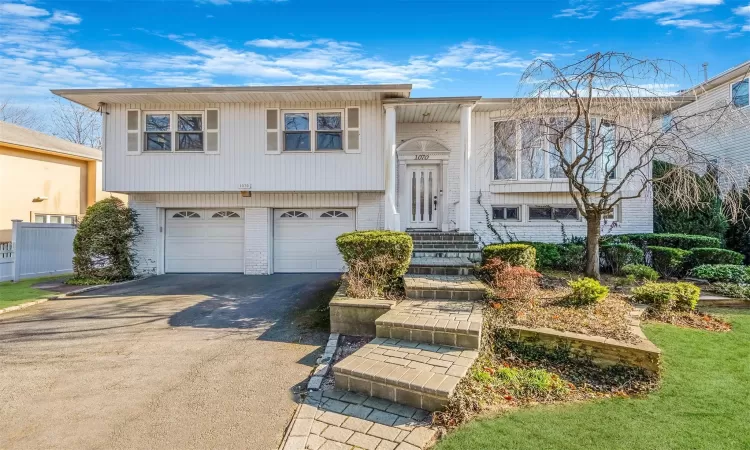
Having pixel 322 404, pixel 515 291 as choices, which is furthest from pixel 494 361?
pixel 322 404

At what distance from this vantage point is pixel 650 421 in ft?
9.95

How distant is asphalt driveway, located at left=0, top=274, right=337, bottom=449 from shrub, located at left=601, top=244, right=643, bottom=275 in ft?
Result: 23.7

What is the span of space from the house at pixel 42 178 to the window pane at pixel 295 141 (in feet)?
32.1

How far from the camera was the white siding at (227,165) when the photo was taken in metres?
10.5

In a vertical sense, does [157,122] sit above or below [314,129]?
above

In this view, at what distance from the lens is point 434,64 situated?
10039 millimetres

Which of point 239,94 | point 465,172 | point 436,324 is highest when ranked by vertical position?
point 239,94

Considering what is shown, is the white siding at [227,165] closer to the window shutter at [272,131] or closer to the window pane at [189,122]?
the window shutter at [272,131]

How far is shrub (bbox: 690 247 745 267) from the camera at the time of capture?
7953mm

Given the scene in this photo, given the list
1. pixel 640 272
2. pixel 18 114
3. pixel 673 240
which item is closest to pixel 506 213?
pixel 640 272

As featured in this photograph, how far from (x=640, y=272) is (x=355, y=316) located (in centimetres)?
640

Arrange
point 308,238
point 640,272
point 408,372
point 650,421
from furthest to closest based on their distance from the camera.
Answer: point 308,238 → point 640,272 → point 408,372 → point 650,421

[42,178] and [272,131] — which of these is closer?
[272,131]

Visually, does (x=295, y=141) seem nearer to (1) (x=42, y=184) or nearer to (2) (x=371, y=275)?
(2) (x=371, y=275)
